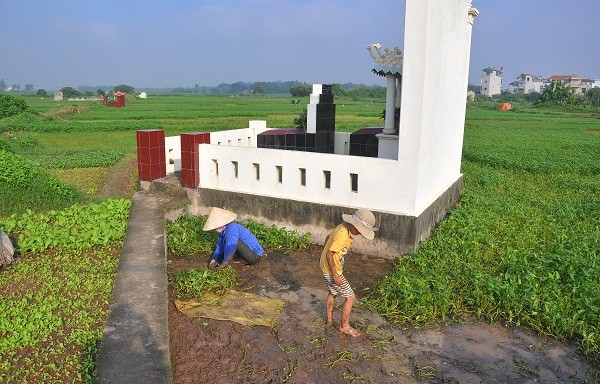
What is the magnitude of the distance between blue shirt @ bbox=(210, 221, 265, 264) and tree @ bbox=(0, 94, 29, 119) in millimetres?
31851

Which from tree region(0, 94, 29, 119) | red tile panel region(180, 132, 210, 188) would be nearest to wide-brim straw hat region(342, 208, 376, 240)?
red tile panel region(180, 132, 210, 188)

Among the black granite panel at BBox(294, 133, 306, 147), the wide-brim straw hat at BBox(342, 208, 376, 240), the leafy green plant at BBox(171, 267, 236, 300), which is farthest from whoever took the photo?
the black granite panel at BBox(294, 133, 306, 147)

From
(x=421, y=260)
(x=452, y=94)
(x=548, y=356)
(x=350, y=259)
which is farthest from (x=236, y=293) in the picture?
(x=452, y=94)

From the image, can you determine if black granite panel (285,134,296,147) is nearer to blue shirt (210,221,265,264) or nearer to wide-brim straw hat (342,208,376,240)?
blue shirt (210,221,265,264)

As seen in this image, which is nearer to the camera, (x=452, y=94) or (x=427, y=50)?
(x=427, y=50)

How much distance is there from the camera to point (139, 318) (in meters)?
4.27

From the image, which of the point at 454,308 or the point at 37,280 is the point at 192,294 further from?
the point at 454,308

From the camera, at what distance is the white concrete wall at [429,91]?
20.6 ft

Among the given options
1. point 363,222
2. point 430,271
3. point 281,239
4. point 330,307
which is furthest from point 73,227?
point 430,271

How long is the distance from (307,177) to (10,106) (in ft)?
106

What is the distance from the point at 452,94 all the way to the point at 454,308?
4604mm

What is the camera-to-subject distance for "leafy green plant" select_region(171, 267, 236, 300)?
17.2 feet

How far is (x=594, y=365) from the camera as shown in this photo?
13.8 feet

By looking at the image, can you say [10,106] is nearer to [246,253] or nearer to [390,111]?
[390,111]
